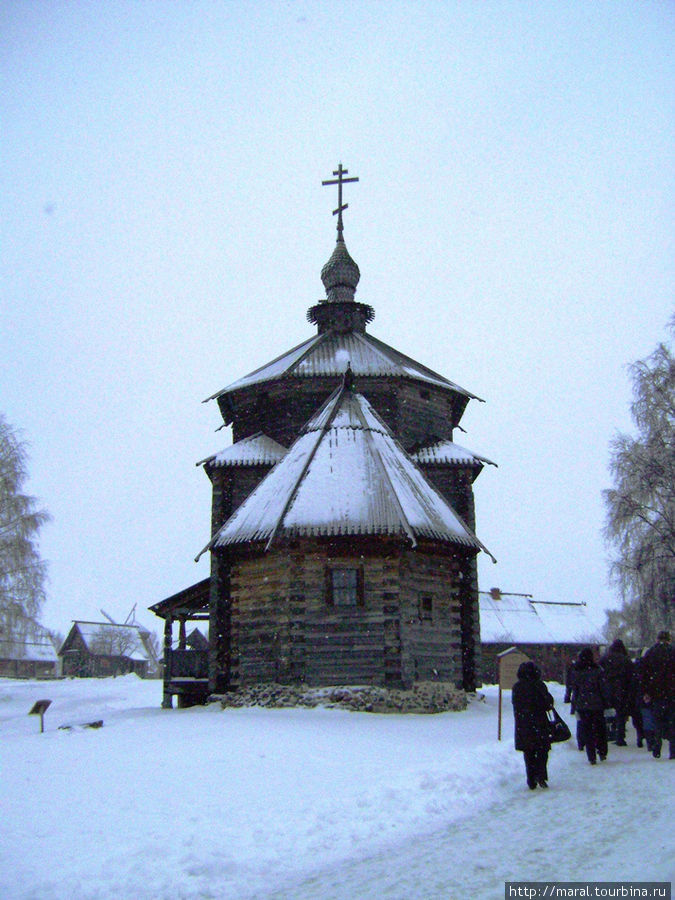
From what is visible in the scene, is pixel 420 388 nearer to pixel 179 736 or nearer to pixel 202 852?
pixel 179 736

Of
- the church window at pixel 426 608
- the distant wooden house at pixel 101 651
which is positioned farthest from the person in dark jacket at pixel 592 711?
the distant wooden house at pixel 101 651

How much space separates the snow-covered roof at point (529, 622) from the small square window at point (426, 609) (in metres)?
27.3

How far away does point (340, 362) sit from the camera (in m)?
23.9

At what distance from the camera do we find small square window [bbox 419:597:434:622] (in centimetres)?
1784

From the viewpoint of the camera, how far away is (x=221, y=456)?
22125 mm

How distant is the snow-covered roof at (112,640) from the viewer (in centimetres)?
6092

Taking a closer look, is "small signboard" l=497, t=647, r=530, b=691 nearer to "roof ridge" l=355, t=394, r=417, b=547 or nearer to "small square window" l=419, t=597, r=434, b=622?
"small square window" l=419, t=597, r=434, b=622

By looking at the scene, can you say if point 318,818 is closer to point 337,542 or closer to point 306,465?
point 337,542

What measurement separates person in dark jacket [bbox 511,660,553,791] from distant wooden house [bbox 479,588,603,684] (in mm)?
34036

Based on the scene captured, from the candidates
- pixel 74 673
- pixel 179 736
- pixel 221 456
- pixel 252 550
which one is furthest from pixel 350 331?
pixel 74 673

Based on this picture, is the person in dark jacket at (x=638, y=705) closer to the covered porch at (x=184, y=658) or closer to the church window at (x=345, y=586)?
the church window at (x=345, y=586)

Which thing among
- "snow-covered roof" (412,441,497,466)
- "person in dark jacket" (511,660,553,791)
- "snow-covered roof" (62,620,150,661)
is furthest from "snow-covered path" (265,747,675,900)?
"snow-covered roof" (62,620,150,661)

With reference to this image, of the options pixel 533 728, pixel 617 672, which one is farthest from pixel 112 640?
pixel 533 728

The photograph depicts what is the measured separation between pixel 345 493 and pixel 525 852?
1238 cm
